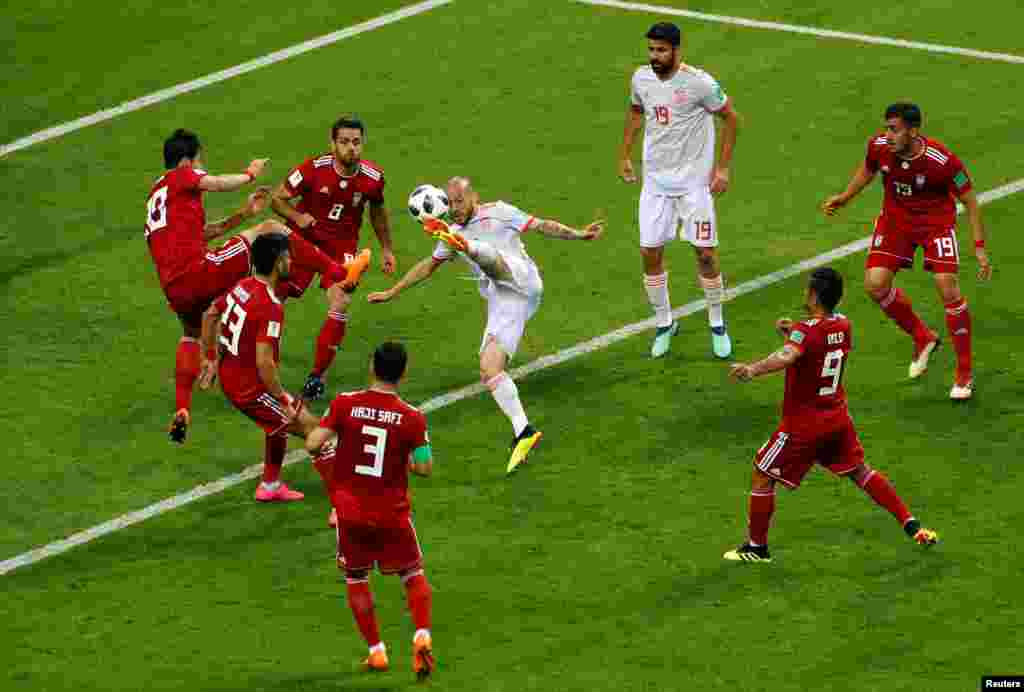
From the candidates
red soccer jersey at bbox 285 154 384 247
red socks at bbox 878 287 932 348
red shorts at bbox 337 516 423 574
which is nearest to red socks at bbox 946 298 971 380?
red socks at bbox 878 287 932 348

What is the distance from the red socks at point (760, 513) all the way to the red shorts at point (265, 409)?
3796mm

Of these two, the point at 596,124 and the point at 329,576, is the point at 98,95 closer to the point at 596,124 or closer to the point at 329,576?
the point at 596,124

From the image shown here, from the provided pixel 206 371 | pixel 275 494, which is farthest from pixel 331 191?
pixel 275 494

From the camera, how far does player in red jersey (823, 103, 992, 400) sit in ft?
64.8

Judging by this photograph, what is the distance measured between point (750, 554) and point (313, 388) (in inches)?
200

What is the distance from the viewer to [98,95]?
2778 cm

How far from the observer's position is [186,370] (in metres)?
19.8

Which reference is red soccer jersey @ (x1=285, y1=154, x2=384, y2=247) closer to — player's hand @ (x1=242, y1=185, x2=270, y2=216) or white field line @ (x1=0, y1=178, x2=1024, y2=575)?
player's hand @ (x1=242, y1=185, x2=270, y2=216)

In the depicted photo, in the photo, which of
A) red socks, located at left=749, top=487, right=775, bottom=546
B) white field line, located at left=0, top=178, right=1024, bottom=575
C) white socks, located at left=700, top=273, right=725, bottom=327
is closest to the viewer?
red socks, located at left=749, top=487, right=775, bottom=546

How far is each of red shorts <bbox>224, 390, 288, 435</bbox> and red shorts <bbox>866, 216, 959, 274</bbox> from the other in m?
5.49

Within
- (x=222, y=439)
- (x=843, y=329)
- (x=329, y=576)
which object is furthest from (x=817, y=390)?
(x=222, y=439)

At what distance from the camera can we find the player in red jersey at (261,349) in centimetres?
1786

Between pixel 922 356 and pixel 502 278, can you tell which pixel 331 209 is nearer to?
pixel 502 278

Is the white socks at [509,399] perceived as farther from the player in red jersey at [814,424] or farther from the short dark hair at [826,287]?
the short dark hair at [826,287]
